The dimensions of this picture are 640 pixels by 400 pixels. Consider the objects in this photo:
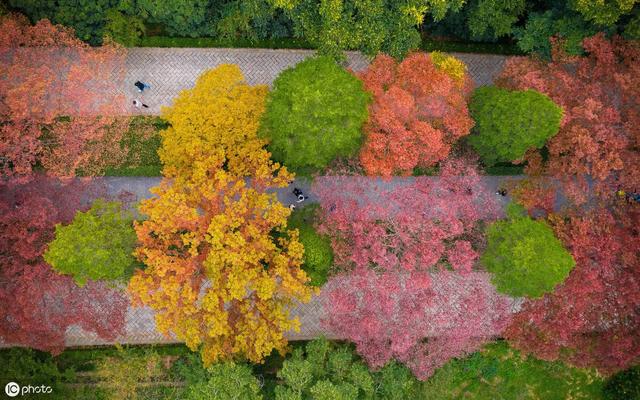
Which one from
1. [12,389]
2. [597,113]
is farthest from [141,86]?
[597,113]

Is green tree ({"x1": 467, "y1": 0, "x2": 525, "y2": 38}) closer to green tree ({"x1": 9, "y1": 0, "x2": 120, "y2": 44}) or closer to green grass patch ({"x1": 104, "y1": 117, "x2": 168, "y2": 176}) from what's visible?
green grass patch ({"x1": 104, "y1": 117, "x2": 168, "y2": 176})

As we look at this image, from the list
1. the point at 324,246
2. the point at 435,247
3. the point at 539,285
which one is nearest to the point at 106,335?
the point at 324,246

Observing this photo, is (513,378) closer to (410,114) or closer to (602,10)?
(410,114)

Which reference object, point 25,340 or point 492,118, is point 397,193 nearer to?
point 492,118

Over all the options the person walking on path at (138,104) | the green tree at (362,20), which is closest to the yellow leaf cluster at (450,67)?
the green tree at (362,20)

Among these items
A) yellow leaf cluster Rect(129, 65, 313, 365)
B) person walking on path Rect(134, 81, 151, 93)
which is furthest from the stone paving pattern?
yellow leaf cluster Rect(129, 65, 313, 365)
